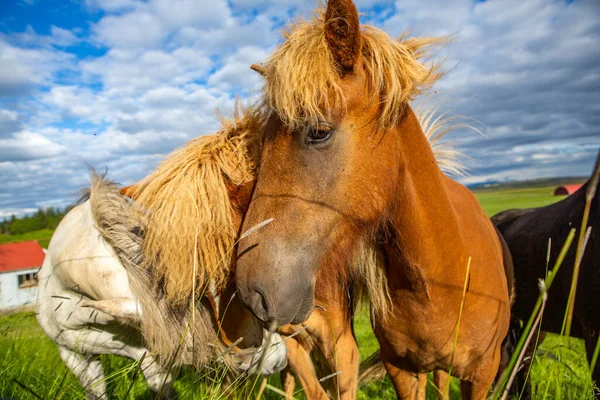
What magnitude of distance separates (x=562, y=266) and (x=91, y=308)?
152 inches

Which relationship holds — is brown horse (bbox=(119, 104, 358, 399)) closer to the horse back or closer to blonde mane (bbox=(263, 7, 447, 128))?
blonde mane (bbox=(263, 7, 447, 128))

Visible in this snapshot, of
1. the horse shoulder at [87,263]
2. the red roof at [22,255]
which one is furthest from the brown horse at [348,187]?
the red roof at [22,255]

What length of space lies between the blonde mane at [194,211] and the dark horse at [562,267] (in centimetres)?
241

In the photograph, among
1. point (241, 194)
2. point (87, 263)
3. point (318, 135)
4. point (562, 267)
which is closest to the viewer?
point (318, 135)

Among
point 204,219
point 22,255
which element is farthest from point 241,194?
point 22,255

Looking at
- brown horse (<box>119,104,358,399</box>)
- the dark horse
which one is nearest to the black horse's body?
the dark horse

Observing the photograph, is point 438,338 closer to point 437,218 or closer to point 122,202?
point 437,218

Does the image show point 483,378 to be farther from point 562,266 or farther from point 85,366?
point 85,366

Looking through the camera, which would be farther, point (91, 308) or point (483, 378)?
point (91, 308)

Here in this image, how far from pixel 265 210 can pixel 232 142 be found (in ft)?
2.60

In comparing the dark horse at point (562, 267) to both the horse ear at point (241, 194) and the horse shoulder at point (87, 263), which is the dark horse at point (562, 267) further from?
the horse shoulder at point (87, 263)

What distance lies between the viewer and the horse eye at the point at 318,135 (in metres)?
1.75

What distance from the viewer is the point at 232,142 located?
2.38 meters

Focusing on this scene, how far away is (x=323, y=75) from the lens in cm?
175
